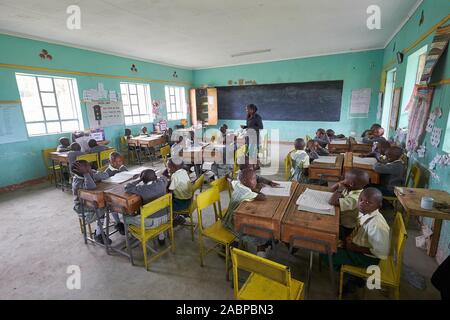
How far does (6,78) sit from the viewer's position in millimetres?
4555

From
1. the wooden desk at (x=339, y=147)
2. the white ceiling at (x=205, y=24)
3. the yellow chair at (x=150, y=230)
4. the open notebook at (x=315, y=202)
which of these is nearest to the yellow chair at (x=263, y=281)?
the open notebook at (x=315, y=202)

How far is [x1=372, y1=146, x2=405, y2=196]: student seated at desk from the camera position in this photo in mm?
2764

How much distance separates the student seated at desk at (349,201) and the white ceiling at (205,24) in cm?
280

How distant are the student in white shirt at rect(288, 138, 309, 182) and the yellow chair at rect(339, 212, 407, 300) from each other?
1.55 m

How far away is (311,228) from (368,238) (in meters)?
0.44

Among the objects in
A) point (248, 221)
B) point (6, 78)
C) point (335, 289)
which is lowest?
point (335, 289)

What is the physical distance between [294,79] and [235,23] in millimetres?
4444

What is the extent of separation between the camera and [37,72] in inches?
197

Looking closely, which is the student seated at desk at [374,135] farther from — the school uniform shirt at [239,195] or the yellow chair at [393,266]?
the school uniform shirt at [239,195]

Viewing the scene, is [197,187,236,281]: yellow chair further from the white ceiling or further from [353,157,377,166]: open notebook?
the white ceiling

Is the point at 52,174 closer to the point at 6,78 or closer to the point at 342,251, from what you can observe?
the point at 6,78

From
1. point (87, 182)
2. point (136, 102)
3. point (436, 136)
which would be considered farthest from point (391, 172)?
point (136, 102)
